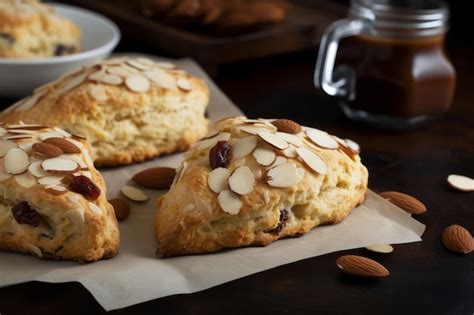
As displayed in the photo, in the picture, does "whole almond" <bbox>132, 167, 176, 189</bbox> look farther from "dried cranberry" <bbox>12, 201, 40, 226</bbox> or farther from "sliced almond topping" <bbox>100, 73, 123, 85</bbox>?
"dried cranberry" <bbox>12, 201, 40, 226</bbox>

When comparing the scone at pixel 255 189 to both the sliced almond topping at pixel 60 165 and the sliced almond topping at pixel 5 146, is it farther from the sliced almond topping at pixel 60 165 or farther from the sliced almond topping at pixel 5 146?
the sliced almond topping at pixel 5 146

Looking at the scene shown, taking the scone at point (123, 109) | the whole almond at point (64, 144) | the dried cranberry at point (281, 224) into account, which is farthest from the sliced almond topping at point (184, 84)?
the dried cranberry at point (281, 224)

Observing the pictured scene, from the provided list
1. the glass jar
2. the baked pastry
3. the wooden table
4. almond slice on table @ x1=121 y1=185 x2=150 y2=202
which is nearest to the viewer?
the wooden table

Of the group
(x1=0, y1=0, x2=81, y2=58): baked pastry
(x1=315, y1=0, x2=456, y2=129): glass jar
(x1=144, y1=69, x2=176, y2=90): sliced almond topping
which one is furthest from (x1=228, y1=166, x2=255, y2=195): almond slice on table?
(x1=0, y1=0, x2=81, y2=58): baked pastry

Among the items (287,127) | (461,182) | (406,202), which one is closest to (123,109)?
(287,127)

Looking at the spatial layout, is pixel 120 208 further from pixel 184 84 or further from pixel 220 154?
pixel 184 84
